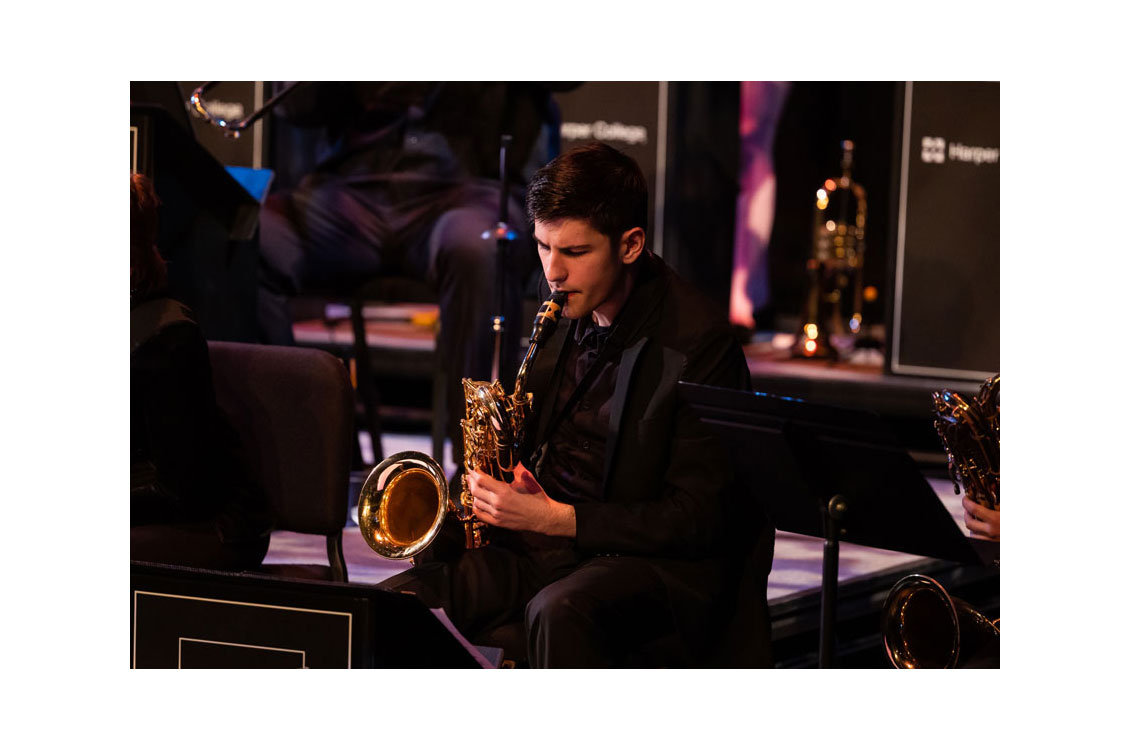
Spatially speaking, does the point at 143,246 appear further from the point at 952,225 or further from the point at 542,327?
the point at 952,225

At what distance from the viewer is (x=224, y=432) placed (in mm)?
3062

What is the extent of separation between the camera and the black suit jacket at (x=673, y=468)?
2609mm

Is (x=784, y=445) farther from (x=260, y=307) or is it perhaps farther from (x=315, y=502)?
(x=260, y=307)

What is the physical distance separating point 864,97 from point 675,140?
2686mm

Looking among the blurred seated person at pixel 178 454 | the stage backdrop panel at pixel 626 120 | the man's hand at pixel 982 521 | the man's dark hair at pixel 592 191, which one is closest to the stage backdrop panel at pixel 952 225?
the stage backdrop panel at pixel 626 120

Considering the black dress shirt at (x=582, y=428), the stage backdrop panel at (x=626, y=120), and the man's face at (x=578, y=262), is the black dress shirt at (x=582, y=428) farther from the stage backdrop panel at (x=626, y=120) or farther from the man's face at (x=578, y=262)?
the stage backdrop panel at (x=626, y=120)

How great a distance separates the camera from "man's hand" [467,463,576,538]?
2607 millimetres

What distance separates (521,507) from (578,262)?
0.54 m

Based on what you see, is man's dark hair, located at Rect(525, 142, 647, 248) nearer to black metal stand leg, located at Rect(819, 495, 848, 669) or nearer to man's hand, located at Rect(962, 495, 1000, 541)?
black metal stand leg, located at Rect(819, 495, 848, 669)

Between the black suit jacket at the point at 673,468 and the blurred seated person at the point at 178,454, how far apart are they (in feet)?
2.96

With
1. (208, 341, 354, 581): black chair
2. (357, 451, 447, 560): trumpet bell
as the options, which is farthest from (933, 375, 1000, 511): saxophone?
(208, 341, 354, 581): black chair

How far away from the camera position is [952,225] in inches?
229

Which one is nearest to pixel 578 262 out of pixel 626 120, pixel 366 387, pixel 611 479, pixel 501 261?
pixel 611 479

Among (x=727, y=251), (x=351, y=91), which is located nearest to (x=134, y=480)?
(x=351, y=91)
